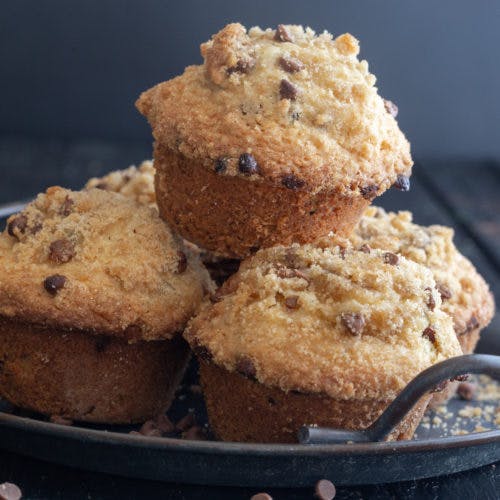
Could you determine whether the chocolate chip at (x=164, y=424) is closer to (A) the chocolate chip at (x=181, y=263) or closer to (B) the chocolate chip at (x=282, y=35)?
(A) the chocolate chip at (x=181, y=263)

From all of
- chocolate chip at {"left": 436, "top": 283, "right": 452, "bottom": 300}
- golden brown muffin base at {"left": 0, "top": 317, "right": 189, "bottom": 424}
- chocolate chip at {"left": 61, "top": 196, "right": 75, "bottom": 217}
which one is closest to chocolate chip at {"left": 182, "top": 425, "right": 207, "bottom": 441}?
golden brown muffin base at {"left": 0, "top": 317, "right": 189, "bottom": 424}

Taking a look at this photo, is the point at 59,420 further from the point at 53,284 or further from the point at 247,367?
the point at 247,367

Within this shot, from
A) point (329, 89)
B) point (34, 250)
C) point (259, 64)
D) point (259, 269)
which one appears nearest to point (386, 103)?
point (329, 89)

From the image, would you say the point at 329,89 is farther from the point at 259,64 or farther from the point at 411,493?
the point at 411,493

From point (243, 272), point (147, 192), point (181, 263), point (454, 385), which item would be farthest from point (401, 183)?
point (147, 192)

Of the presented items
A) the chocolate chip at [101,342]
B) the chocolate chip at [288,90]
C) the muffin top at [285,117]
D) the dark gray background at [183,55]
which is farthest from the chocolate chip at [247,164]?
the dark gray background at [183,55]

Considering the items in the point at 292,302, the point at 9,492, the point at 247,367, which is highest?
the point at 292,302

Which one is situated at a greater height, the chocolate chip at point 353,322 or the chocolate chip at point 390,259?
the chocolate chip at point 390,259
